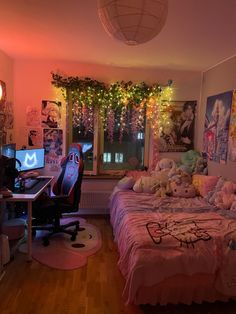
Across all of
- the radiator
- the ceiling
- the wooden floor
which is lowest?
the wooden floor

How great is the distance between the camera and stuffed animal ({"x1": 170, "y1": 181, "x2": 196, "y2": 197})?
361 centimetres

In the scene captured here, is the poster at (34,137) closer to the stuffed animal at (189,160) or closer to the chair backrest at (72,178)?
the chair backrest at (72,178)

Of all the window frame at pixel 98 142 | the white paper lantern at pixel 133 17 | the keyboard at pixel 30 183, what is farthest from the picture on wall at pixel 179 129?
the white paper lantern at pixel 133 17

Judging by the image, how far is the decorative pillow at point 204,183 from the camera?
349cm

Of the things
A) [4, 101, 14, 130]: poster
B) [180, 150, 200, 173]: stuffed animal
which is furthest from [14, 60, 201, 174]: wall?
[180, 150, 200, 173]: stuffed animal

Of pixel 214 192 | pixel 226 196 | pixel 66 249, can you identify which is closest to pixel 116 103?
pixel 214 192

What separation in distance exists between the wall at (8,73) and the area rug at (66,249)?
1.60m

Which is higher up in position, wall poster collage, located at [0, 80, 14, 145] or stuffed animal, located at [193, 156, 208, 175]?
wall poster collage, located at [0, 80, 14, 145]

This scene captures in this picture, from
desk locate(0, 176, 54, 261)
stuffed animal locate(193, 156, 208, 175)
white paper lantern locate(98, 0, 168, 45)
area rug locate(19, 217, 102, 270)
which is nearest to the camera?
white paper lantern locate(98, 0, 168, 45)

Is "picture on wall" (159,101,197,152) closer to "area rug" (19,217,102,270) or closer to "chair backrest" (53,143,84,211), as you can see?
"chair backrest" (53,143,84,211)

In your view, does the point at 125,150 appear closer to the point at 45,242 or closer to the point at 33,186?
the point at 33,186

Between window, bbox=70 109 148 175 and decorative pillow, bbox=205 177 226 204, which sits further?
window, bbox=70 109 148 175

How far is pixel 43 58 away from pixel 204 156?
9.37 ft

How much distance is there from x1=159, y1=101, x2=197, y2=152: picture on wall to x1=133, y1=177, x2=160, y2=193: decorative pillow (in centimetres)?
87
